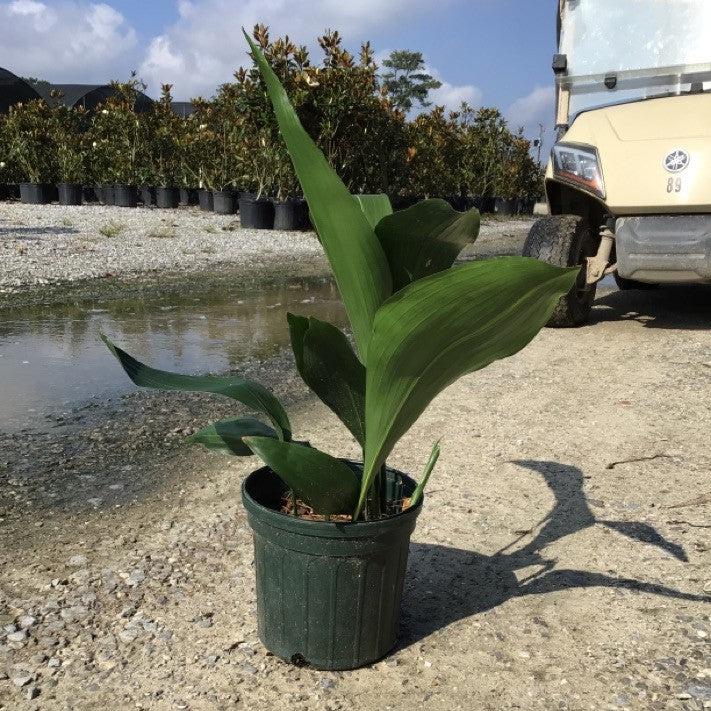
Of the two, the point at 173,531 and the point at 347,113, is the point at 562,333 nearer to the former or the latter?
the point at 173,531

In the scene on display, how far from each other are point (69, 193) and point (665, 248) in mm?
12363

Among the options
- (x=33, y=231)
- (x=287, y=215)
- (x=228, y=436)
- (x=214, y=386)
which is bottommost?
(x=228, y=436)

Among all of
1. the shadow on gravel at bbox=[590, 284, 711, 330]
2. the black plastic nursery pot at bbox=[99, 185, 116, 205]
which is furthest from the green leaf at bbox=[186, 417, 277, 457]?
the black plastic nursery pot at bbox=[99, 185, 116, 205]

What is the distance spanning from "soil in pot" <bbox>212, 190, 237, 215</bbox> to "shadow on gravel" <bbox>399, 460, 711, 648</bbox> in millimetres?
11049

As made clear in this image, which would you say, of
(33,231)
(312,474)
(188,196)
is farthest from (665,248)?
(188,196)

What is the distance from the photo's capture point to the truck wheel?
4.41 m

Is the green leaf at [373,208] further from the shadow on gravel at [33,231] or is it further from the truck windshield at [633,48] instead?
the shadow on gravel at [33,231]

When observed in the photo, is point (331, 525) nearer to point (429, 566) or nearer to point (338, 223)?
point (338, 223)

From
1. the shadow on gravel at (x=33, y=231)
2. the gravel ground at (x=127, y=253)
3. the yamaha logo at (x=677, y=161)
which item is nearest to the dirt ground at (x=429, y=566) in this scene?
the yamaha logo at (x=677, y=161)

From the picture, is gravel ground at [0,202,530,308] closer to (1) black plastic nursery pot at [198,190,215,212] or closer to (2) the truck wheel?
(1) black plastic nursery pot at [198,190,215,212]

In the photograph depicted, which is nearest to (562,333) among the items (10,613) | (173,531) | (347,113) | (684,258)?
(684,258)

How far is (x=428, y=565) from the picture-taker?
201cm

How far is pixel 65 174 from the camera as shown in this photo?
1442cm

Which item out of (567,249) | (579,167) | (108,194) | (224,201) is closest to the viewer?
(579,167)
